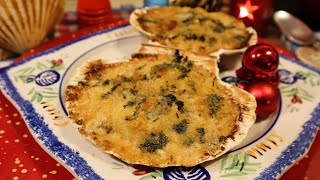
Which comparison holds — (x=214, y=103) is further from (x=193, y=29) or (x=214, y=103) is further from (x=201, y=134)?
(x=193, y=29)

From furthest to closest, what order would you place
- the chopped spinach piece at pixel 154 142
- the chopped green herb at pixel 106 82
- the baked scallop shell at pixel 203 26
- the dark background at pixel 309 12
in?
the dark background at pixel 309 12
the baked scallop shell at pixel 203 26
the chopped green herb at pixel 106 82
the chopped spinach piece at pixel 154 142

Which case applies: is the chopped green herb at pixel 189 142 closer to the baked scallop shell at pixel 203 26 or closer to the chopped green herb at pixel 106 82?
the chopped green herb at pixel 106 82

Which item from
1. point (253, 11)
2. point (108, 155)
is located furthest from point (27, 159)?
point (253, 11)

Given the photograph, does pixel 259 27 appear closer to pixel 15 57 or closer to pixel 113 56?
pixel 113 56

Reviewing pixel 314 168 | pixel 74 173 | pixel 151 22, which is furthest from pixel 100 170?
pixel 151 22

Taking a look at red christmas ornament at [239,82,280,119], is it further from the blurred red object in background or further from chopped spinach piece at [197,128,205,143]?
the blurred red object in background

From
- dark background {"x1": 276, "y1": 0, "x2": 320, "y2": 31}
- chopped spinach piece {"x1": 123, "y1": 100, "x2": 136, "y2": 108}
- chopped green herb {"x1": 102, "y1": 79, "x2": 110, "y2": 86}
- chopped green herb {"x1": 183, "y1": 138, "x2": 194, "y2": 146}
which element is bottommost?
dark background {"x1": 276, "y1": 0, "x2": 320, "y2": 31}

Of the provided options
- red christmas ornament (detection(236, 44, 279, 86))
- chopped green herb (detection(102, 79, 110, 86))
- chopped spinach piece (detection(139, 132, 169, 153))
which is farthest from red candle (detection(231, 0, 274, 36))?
chopped spinach piece (detection(139, 132, 169, 153))

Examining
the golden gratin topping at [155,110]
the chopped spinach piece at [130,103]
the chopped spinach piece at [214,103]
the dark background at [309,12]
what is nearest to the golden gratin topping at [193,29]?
the golden gratin topping at [155,110]
